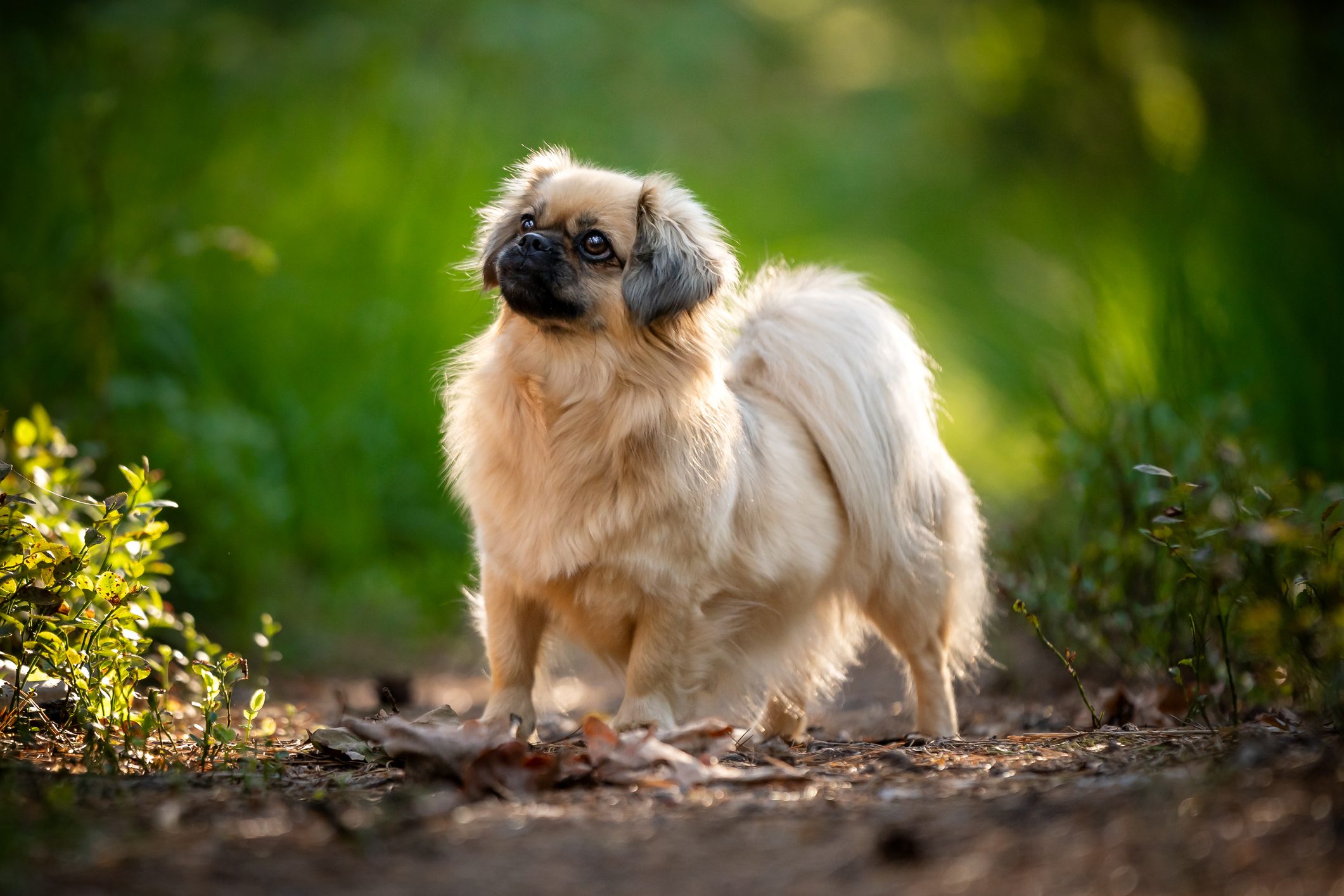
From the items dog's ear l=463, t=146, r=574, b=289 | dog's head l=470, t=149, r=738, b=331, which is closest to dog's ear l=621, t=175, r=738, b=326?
dog's head l=470, t=149, r=738, b=331

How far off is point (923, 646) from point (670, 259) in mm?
1552

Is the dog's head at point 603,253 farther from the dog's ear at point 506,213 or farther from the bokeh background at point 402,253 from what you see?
the bokeh background at point 402,253

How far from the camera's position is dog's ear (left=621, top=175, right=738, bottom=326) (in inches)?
137

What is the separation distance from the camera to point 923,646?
4.07 m

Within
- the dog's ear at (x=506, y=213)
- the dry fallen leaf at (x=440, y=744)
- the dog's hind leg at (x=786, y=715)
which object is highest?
the dog's ear at (x=506, y=213)

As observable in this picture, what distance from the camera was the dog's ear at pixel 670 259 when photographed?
349cm

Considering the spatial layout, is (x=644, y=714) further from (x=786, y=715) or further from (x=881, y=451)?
(x=881, y=451)

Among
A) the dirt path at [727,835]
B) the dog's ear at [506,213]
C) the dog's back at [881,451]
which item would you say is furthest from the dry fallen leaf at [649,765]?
the dog's ear at [506,213]

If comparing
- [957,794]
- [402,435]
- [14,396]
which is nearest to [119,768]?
[957,794]

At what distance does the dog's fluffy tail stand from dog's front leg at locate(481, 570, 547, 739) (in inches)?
43.8

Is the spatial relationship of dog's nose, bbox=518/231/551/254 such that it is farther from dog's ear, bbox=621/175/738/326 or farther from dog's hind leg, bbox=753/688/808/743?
dog's hind leg, bbox=753/688/808/743

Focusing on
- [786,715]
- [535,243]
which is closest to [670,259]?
[535,243]

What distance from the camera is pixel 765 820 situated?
2182 millimetres

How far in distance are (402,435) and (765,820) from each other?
5.09 meters
